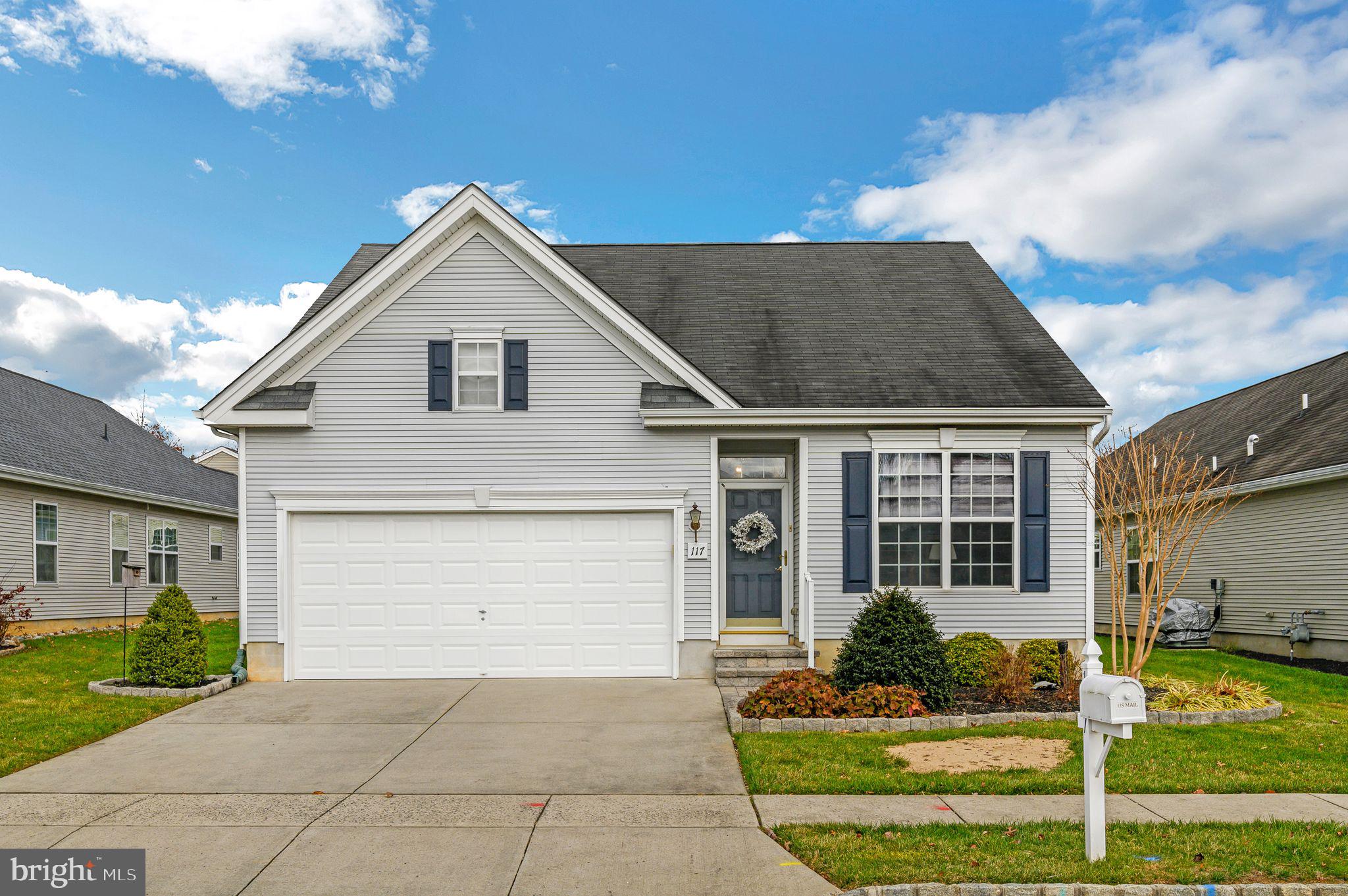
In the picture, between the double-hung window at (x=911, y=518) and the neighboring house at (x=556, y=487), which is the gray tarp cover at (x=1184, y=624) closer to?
the neighboring house at (x=556, y=487)

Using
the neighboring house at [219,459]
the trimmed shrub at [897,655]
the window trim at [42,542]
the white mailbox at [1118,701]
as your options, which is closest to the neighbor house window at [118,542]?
the window trim at [42,542]

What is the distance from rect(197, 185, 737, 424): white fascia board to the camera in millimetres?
11430

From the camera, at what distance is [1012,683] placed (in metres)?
9.61

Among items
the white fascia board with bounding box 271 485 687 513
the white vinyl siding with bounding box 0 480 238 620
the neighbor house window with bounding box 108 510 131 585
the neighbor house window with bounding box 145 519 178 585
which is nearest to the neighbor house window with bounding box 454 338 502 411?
the white fascia board with bounding box 271 485 687 513

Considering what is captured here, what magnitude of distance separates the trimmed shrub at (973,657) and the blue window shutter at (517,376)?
21.2ft

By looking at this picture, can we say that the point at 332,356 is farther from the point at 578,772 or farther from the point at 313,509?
the point at 578,772

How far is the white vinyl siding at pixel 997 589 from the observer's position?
11609 millimetres

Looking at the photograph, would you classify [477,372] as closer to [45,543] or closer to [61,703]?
[61,703]

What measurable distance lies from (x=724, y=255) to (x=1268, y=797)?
1178 centimetres

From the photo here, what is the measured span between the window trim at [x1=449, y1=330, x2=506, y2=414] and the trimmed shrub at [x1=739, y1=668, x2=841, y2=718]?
5.34 m

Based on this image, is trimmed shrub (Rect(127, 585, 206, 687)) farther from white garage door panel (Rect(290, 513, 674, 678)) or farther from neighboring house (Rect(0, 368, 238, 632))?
neighboring house (Rect(0, 368, 238, 632))

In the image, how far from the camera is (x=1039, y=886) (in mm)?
4609

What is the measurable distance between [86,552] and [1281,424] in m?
25.1

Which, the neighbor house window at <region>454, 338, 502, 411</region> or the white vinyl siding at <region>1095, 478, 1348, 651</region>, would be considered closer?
the neighbor house window at <region>454, 338, 502, 411</region>
